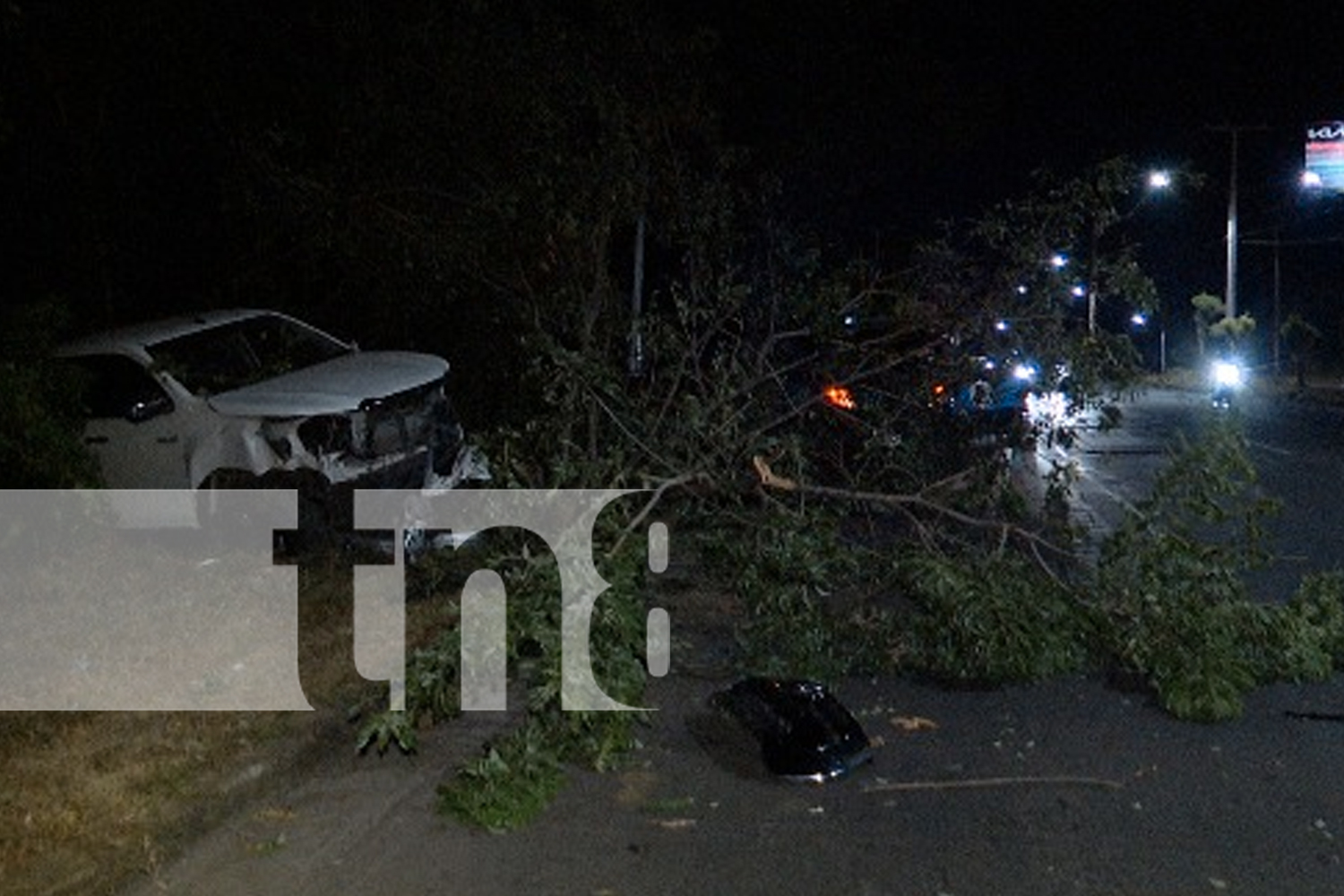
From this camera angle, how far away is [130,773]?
6.05 meters

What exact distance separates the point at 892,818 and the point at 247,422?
5.32 meters

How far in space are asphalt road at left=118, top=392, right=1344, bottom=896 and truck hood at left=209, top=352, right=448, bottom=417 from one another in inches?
129

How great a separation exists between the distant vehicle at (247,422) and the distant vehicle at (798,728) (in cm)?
353

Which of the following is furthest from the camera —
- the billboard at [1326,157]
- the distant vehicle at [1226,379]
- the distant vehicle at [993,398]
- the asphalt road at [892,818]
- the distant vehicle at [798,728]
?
the billboard at [1326,157]

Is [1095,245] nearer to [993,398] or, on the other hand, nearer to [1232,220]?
[993,398]

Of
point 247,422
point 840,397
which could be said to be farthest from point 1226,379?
point 247,422

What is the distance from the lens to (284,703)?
704 cm

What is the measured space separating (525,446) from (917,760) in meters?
2.91

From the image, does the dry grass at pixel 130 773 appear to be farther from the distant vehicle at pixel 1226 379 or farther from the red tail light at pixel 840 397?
the distant vehicle at pixel 1226 379

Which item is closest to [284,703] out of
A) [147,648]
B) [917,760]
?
[147,648]

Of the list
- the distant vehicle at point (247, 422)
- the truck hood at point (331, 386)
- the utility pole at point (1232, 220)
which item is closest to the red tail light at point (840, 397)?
the distant vehicle at point (247, 422)

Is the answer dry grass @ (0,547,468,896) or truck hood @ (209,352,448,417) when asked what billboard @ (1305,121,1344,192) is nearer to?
truck hood @ (209,352,448,417)

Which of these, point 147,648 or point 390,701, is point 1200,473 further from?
point 147,648

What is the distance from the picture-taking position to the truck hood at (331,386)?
9.81 metres
